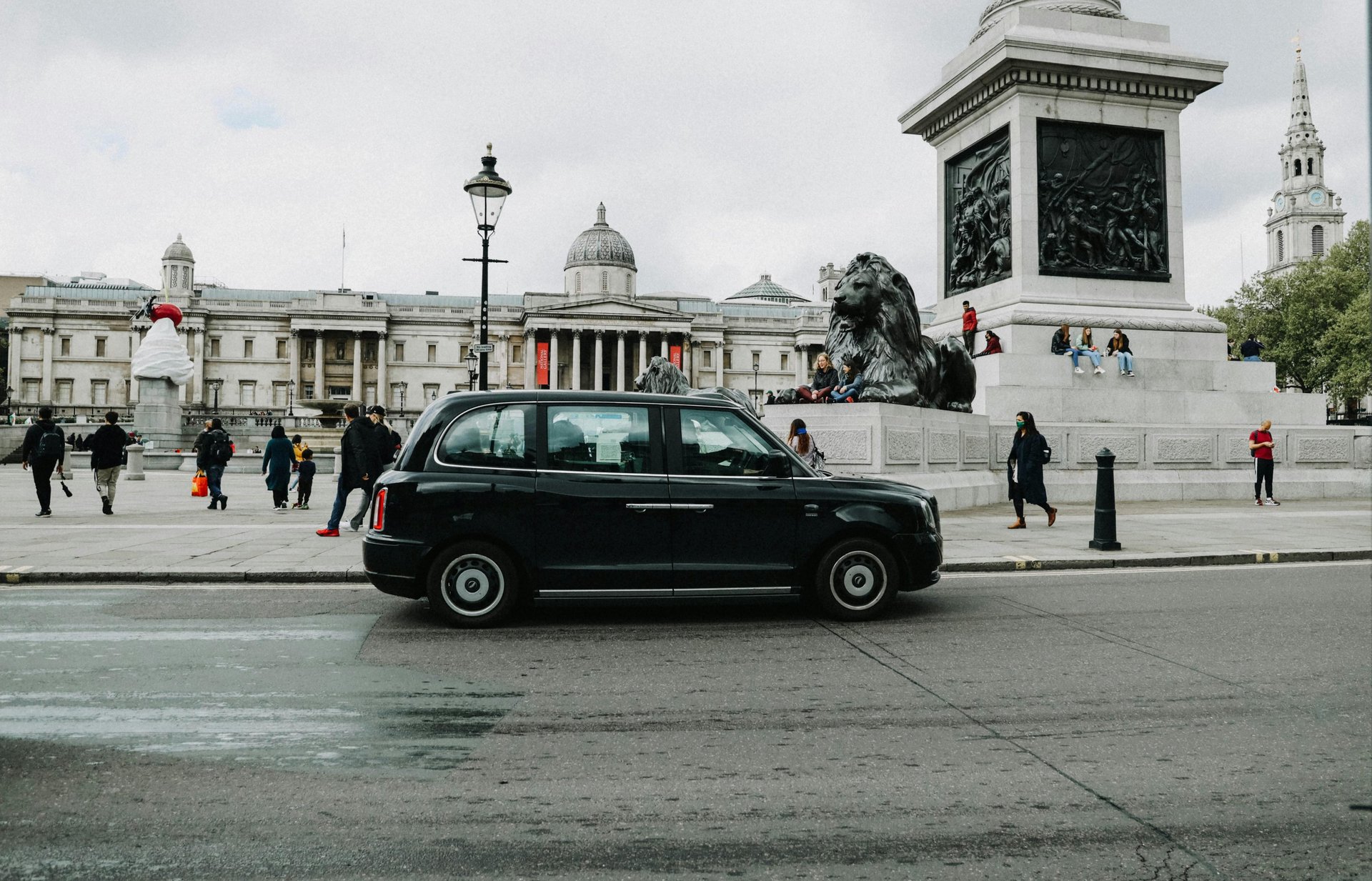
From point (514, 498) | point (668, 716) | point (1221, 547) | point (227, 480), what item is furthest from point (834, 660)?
point (227, 480)

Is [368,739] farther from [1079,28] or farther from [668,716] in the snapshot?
[1079,28]

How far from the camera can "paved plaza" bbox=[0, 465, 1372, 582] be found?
9055 mm

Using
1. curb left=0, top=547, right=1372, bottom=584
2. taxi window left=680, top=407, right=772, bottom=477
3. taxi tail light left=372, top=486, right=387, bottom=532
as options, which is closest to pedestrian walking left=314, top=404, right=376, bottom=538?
curb left=0, top=547, right=1372, bottom=584

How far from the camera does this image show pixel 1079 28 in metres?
18.2

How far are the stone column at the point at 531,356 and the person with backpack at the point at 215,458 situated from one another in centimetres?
7227

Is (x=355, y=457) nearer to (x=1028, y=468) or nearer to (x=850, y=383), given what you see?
(x=850, y=383)

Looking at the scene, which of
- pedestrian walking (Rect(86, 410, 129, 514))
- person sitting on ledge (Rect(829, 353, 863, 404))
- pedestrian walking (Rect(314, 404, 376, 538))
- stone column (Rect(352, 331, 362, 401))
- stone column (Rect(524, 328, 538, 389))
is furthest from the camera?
stone column (Rect(352, 331, 362, 401))

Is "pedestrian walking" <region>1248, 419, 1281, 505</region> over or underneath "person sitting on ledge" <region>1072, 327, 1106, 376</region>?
underneath

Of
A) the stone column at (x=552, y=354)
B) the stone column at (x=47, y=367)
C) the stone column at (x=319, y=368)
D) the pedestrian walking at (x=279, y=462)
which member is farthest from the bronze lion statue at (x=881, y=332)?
the stone column at (x=47, y=367)

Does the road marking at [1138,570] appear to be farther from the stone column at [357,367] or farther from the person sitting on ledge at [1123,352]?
the stone column at [357,367]

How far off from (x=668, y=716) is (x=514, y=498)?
2409 mm

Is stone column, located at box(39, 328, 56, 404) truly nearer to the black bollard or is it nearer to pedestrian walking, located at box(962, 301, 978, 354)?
pedestrian walking, located at box(962, 301, 978, 354)

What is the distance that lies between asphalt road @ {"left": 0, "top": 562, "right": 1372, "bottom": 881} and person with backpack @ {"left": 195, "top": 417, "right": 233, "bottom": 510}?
1136 cm

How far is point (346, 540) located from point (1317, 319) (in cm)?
6180
